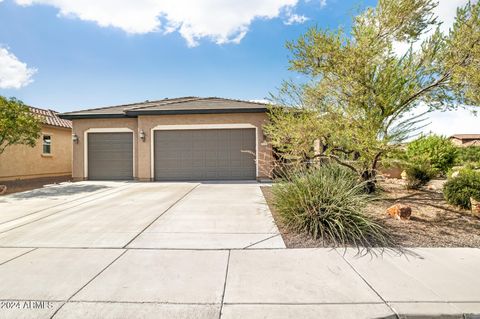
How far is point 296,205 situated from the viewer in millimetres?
4855

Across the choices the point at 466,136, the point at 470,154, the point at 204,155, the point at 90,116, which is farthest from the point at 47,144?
the point at 466,136

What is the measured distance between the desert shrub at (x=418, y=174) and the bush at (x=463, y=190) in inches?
111

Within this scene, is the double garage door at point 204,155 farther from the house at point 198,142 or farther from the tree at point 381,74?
the tree at point 381,74

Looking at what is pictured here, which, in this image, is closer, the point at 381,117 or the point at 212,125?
the point at 381,117

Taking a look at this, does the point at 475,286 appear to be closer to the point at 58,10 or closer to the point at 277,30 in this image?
the point at 277,30

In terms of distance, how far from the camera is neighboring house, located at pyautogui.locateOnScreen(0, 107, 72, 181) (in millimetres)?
13375

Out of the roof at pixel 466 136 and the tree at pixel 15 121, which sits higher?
the roof at pixel 466 136

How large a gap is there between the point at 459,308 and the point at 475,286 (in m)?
0.69

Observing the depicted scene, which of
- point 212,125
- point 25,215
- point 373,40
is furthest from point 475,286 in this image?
point 212,125

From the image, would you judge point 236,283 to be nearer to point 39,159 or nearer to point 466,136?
point 39,159

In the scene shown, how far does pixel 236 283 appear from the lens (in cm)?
293

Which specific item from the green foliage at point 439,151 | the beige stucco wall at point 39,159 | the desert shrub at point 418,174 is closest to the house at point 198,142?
the beige stucco wall at point 39,159

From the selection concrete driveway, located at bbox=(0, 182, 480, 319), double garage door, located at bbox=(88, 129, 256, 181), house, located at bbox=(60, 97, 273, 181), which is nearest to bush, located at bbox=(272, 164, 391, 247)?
concrete driveway, located at bbox=(0, 182, 480, 319)

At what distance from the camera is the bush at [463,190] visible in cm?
594
